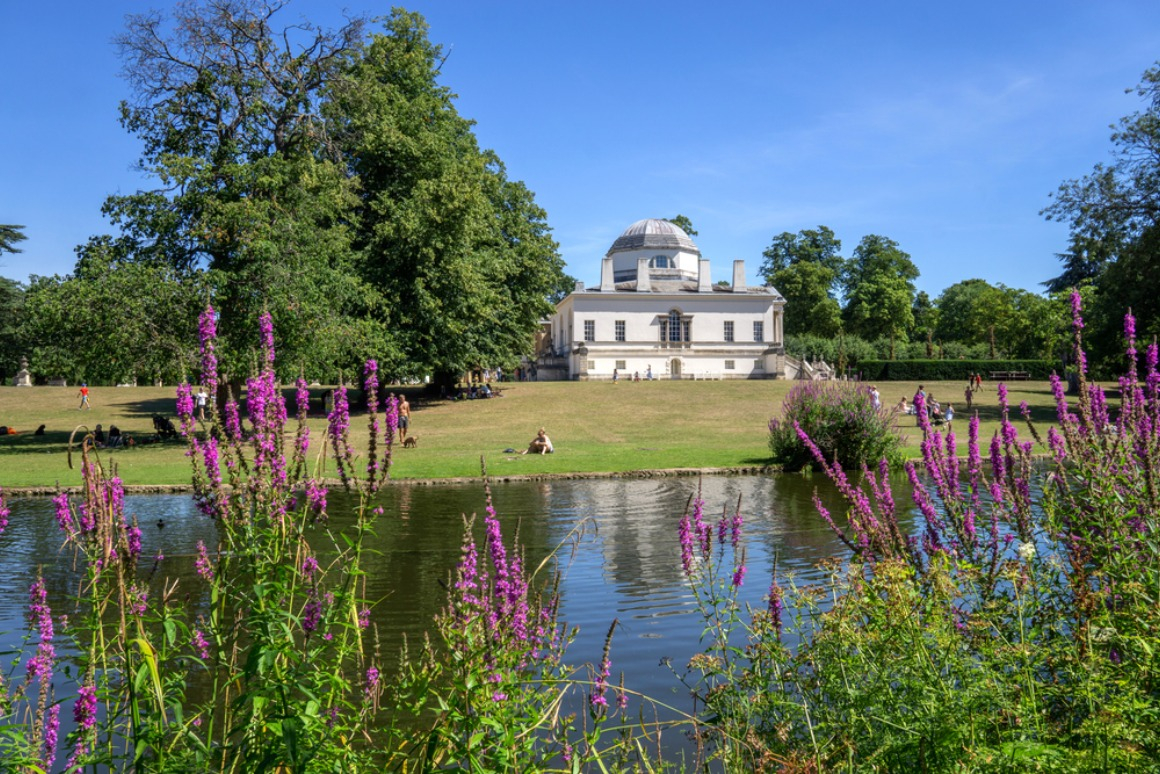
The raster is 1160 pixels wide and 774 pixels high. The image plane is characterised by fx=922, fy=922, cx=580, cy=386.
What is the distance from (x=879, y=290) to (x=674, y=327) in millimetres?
23624

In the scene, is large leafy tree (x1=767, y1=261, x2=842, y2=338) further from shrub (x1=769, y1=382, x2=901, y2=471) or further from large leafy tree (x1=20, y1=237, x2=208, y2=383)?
large leafy tree (x1=20, y1=237, x2=208, y2=383)

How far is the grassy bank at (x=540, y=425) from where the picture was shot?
2528 cm

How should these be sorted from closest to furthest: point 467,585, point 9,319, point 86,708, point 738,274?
point 86,708 → point 467,585 → point 9,319 → point 738,274

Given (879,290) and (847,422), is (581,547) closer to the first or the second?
(847,422)

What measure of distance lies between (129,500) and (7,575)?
24.8 feet

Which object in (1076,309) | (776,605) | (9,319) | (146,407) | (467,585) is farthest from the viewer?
(9,319)

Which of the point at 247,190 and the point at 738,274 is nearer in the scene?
the point at 247,190

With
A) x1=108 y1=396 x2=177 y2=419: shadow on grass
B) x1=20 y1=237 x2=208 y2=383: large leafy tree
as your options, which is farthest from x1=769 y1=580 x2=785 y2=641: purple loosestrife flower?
x1=108 y1=396 x2=177 y2=419: shadow on grass

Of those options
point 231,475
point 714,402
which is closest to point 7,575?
point 231,475

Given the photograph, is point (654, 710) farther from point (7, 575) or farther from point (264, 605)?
point (7, 575)

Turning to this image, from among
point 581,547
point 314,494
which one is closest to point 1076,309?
point 314,494

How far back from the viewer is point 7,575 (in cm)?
1223

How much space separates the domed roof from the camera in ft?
272

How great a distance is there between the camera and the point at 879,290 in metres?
86.1
